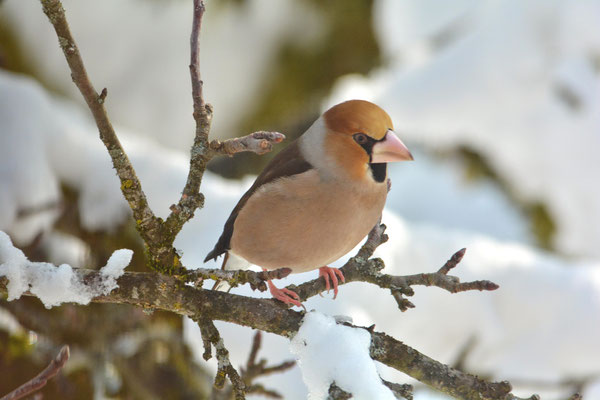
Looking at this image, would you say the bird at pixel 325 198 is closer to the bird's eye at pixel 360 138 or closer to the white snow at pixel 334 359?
the bird's eye at pixel 360 138

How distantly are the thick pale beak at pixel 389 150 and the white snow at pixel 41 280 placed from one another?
0.74m

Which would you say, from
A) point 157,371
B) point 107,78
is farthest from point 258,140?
point 107,78

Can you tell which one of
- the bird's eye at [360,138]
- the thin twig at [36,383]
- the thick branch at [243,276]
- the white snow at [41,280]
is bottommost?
the thin twig at [36,383]

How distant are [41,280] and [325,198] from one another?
693 mm

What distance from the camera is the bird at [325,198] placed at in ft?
5.36

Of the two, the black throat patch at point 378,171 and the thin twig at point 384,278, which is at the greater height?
the black throat patch at point 378,171

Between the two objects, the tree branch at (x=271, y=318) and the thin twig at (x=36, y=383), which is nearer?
the thin twig at (x=36, y=383)

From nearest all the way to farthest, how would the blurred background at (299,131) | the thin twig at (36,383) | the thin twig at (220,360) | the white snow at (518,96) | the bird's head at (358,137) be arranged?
the thin twig at (36,383) → the thin twig at (220,360) → the bird's head at (358,137) → the blurred background at (299,131) → the white snow at (518,96)

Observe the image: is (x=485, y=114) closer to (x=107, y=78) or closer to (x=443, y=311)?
(x=443, y=311)

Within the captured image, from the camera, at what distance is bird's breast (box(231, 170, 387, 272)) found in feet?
5.37

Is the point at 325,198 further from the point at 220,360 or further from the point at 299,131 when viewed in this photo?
the point at 299,131

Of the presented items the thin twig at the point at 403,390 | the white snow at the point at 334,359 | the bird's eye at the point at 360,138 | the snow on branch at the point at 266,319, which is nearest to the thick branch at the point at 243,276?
the snow on branch at the point at 266,319

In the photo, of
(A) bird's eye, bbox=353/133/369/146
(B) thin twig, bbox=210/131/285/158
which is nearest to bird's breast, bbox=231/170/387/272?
(A) bird's eye, bbox=353/133/369/146

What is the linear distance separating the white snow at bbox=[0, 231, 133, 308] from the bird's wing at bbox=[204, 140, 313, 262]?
1.32ft
